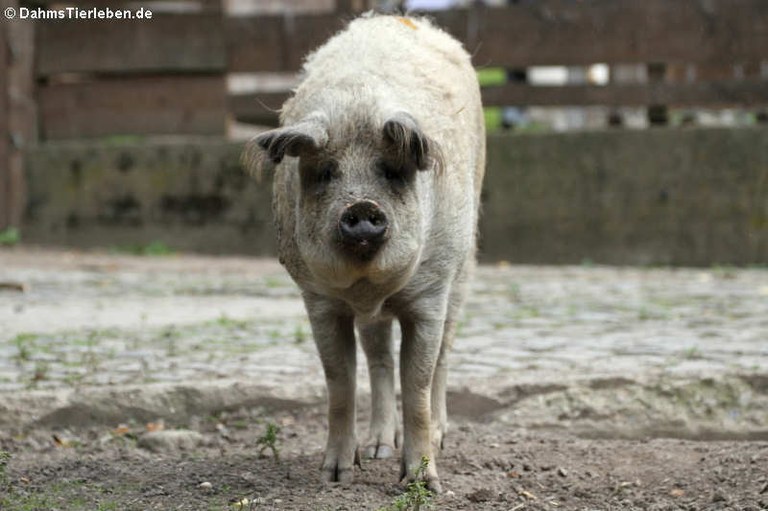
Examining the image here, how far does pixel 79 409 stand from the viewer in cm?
527

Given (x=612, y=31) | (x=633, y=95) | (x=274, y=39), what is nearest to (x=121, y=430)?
(x=633, y=95)

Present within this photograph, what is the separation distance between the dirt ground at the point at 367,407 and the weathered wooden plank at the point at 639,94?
13.1 feet

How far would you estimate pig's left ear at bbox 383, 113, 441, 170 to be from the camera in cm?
381

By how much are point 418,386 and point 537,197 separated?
751 cm

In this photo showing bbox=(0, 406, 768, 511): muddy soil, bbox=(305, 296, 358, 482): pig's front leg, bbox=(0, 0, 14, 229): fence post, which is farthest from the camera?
bbox=(0, 0, 14, 229): fence post

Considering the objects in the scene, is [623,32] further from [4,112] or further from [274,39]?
[4,112]

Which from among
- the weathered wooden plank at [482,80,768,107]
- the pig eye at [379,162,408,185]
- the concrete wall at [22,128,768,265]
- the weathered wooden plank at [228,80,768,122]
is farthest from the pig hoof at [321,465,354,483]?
the weathered wooden plank at [482,80,768,107]

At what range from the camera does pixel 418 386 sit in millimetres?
4301

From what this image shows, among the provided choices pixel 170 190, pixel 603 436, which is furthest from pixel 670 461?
pixel 170 190

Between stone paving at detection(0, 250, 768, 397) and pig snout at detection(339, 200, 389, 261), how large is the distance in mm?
1952

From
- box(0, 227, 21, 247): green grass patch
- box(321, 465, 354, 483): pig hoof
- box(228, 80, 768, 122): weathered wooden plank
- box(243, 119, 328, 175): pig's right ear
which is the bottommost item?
box(0, 227, 21, 247): green grass patch

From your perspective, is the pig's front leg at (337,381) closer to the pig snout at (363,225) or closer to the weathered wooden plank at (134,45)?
the pig snout at (363,225)

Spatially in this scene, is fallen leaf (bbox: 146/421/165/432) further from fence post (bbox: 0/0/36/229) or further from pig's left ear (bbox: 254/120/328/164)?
fence post (bbox: 0/0/36/229)

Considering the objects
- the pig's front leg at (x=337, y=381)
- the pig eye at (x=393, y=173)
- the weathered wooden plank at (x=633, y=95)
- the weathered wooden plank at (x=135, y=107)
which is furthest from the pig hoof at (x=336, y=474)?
the weathered wooden plank at (x=135, y=107)
